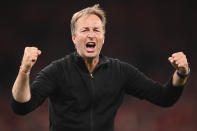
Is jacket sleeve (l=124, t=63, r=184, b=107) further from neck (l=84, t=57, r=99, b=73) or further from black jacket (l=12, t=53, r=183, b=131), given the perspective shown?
neck (l=84, t=57, r=99, b=73)

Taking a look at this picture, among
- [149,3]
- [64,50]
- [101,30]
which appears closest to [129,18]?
[149,3]

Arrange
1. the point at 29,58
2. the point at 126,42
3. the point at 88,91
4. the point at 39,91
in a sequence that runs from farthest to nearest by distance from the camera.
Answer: the point at 126,42, the point at 88,91, the point at 39,91, the point at 29,58

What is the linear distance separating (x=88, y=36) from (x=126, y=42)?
1.98 meters

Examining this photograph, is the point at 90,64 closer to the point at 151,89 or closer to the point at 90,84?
the point at 90,84

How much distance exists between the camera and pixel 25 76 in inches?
69.4

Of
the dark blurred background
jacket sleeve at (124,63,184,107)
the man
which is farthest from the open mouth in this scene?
the dark blurred background

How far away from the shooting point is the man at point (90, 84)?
6.56ft

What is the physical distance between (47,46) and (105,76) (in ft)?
6.65

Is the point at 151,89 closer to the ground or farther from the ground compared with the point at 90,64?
closer to the ground

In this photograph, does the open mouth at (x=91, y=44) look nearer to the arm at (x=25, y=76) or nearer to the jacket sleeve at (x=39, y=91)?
the jacket sleeve at (x=39, y=91)

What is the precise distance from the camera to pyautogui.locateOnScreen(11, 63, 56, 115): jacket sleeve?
6.05 feet

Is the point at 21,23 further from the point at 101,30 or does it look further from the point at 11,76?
the point at 101,30

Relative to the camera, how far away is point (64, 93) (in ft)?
6.61

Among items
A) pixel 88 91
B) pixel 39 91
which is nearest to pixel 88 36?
pixel 88 91
